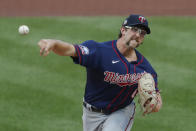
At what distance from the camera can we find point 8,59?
399 inches

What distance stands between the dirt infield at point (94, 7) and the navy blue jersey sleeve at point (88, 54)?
8.44m

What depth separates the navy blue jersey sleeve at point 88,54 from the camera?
4.87 metres

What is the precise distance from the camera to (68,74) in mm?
9500

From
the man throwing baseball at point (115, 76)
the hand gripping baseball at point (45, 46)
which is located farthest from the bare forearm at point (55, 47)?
the man throwing baseball at point (115, 76)

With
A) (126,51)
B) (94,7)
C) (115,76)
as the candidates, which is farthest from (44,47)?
(94,7)

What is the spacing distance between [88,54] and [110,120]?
3.48ft

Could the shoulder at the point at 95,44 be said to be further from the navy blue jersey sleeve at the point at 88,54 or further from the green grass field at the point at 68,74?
the green grass field at the point at 68,74

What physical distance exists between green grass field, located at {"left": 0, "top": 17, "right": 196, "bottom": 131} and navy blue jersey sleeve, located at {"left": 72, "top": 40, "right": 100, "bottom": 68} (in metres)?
2.56

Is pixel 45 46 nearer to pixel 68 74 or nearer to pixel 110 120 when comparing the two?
pixel 110 120

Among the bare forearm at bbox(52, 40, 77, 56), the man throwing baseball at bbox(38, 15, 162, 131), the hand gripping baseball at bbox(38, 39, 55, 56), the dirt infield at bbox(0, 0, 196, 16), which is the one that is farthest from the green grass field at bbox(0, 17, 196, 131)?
the hand gripping baseball at bbox(38, 39, 55, 56)

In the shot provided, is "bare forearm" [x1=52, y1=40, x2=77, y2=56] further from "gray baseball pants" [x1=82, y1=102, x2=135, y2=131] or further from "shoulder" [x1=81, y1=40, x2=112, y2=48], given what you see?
"gray baseball pants" [x1=82, y1=102, x2=135, y2=131]

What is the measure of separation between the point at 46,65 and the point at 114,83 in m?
4.70

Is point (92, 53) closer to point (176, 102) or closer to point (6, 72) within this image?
point (176, 102)

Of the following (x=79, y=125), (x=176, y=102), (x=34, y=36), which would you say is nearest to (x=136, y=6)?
(x=34, y=36)
